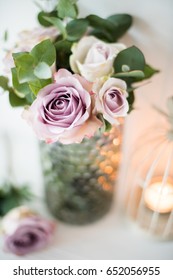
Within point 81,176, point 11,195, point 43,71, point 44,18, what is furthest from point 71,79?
point 11,195

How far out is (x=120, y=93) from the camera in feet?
1.43

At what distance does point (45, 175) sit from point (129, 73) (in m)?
0.32

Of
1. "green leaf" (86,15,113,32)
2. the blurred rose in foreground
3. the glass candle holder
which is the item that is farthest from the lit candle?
"green leaf" (86,15,113,32)

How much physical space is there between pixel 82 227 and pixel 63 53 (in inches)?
15.6

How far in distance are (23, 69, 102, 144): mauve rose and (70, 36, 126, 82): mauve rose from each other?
5cm

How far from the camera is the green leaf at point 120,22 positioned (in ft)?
1.78

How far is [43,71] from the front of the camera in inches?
16.1

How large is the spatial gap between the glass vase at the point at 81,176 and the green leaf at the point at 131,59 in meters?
0.15

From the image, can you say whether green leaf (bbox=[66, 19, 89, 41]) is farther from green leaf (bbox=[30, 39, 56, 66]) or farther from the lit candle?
the lit candle

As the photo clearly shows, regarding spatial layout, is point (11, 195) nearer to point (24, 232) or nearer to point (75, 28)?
point (24, 232)

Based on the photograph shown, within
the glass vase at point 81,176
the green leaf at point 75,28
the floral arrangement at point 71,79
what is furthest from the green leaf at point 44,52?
the glass vase at point 81,176

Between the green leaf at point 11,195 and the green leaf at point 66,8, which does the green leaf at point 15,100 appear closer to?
the green leaf at point 66,8

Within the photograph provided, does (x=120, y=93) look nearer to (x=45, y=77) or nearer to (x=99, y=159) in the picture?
(x=45, y=77)
